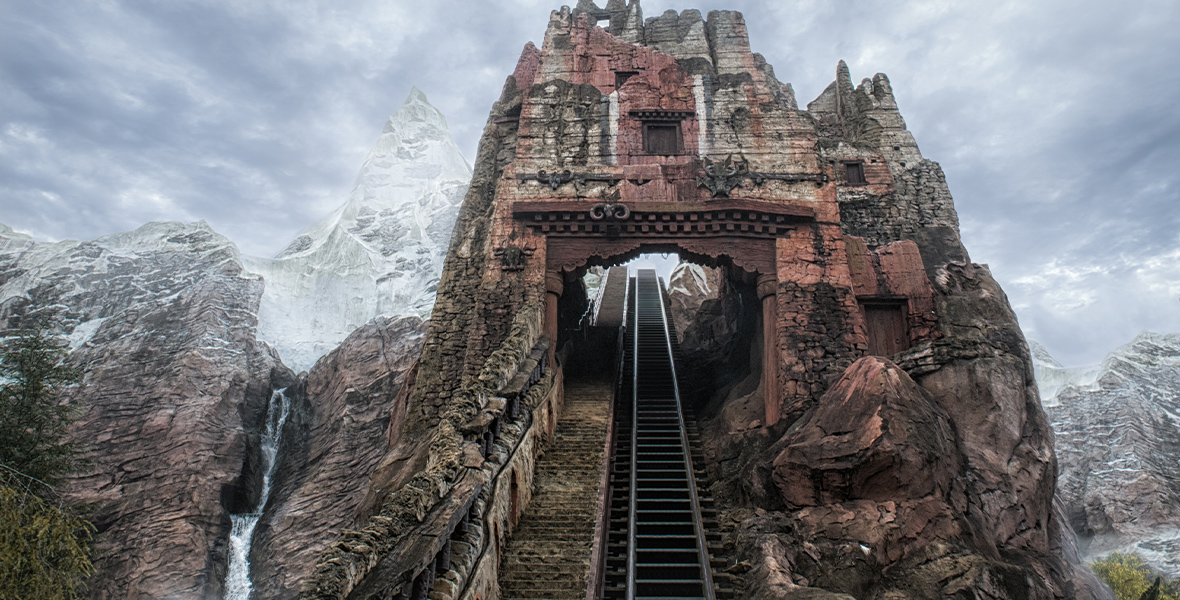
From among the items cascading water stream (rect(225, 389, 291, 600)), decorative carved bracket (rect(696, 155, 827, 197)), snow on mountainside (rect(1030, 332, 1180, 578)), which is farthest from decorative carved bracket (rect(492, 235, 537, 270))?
snow on mountainside (rect(1030, 332, 1180, 578))

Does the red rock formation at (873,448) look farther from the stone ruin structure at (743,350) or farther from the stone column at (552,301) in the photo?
the stone column at (552,301)

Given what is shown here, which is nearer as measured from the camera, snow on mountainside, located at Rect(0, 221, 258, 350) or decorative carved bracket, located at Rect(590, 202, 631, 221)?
decorative carved bracket, located at Rect(590, 202, 631, 221)

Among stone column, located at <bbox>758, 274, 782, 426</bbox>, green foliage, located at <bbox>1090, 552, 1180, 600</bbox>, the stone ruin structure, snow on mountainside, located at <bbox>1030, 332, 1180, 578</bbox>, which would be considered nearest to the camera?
the stone ruin structure

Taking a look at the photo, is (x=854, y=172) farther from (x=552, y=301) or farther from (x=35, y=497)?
(x=35, y=497)

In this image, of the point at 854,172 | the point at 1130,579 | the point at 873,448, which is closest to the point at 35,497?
the point at 873,448

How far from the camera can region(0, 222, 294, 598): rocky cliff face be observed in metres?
20.8

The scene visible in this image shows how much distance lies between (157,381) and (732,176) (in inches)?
891

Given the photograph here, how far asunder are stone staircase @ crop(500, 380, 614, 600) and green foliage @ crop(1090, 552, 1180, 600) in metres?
22.3

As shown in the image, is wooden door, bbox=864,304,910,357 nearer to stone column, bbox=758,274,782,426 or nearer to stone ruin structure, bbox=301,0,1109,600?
stone ruin structure, bbox=301,0,1109,600

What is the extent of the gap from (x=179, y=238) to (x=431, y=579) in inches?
1424

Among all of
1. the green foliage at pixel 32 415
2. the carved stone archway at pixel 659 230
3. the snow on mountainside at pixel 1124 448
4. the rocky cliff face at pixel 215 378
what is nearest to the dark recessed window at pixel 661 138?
the carved stone archway at pixel 659 230

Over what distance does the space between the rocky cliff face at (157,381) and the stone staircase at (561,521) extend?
35.8 ft

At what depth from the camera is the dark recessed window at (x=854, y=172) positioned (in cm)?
2025

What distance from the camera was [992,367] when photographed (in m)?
11.0
